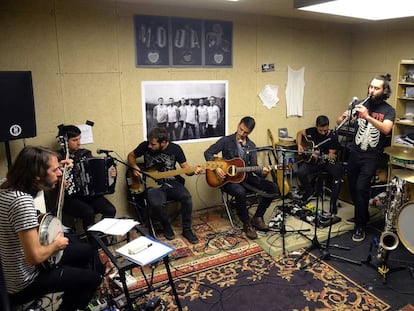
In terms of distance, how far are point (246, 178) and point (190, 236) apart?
928 millimetres

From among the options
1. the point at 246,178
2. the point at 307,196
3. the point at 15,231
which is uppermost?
the point at 15,231

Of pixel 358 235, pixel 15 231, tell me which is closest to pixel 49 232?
pixel 15 231

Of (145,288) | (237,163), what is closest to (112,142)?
(237,163)

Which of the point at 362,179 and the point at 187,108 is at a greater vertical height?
the point at 187,108

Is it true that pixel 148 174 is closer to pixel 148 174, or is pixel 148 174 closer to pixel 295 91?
pixel 148 174

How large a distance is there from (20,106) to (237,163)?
86.5 inches

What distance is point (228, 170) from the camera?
3893mm

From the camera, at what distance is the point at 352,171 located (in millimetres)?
3947

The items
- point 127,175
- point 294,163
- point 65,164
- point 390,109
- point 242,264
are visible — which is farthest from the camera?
point 294,163

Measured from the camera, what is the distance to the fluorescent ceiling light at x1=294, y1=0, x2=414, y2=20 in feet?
8.33

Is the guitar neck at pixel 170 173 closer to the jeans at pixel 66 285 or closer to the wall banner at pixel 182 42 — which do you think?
the wall banner at pixel 182 42

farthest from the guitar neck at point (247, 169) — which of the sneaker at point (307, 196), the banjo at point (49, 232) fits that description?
the banjo at point (49, 232)

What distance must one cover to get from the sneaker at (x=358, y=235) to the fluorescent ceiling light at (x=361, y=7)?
86.9 inches

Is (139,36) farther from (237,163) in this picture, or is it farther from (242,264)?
(242,264)
